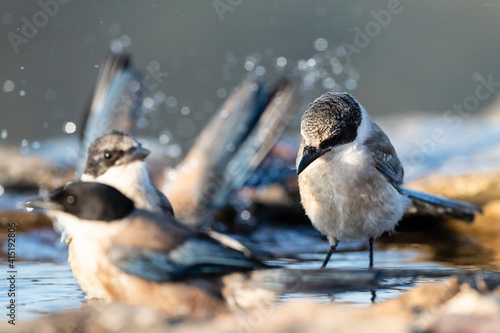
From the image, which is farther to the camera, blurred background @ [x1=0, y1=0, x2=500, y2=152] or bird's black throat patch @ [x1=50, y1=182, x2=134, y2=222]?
blurred background @ [x1=0, y1=0, x2=500, y2=152]

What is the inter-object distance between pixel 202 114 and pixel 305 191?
318 inches

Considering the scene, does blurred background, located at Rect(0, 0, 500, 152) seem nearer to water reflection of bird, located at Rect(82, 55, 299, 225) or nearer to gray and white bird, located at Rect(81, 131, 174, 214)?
water reflection of bird, located at Rect(82, 55, 299, 225)

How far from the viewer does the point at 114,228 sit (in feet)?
11.2

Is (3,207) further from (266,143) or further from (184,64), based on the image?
(184,64)

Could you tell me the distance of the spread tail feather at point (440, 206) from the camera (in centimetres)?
509

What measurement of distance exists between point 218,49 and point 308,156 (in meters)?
12.4

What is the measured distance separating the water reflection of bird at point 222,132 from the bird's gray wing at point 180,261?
2.49 m

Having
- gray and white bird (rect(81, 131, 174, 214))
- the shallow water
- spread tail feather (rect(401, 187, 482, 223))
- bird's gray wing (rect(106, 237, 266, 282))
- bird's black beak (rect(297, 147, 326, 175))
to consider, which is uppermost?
bird's black beak (rect(297, 147, 326, 175))

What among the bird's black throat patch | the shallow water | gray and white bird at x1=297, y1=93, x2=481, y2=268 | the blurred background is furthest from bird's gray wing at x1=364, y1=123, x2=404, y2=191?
the blurred background

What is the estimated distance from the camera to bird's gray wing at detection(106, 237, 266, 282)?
10.8 feet

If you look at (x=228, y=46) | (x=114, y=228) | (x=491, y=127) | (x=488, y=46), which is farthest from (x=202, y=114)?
(x=114, y=228)

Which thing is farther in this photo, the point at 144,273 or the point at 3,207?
the point at 3,207

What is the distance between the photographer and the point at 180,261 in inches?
130

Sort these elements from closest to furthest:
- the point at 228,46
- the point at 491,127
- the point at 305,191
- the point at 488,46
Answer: the point at 305,191 < the point at 491,127 < the point at 228,46 < the point at 488,46
